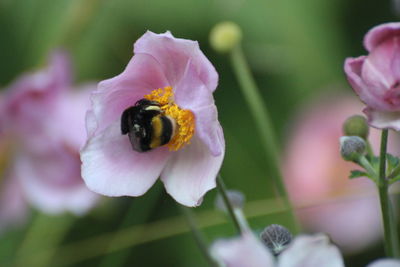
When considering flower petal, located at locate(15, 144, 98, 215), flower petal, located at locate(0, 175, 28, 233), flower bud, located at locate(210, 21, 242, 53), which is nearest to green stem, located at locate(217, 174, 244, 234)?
flower bud, located at locate(210, 21, 242, 53)

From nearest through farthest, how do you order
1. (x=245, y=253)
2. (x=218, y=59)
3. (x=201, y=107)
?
(x=245, y=253)
(x=201, y=107)
(x=218, y=59)

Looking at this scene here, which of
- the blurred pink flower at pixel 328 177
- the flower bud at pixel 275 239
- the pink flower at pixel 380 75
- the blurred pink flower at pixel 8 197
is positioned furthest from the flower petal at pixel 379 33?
the blurred pink flower at pixel 8 197

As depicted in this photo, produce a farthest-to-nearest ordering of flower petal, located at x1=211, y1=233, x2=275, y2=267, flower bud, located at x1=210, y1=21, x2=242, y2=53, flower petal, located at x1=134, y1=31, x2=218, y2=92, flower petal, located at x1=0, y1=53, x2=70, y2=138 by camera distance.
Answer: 1. flower petal, located at x1=0, y1=53, x2=70, y2=138
2. flower bud, located at x1=210, y1=21, x2=242, y2=53
3. flower petal, located at x1=134, y1=31, x2=218, y2=92
4. flower petal, located at x1=211, y1=233, x2=275, y2=267

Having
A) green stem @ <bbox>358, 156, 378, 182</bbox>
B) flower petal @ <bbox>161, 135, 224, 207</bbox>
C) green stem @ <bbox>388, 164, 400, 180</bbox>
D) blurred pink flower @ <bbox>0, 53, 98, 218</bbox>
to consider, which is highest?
flower petal @ <bbox>161, 135, 224, 207</bbox>

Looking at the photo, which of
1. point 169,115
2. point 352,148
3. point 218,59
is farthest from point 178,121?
point 218,59

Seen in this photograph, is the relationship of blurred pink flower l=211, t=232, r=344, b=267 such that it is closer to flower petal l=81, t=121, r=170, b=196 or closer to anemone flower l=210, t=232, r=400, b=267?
anemone flower l=210, t=232, r=400, b=267

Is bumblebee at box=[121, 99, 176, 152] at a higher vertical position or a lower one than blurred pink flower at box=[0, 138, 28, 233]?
higher

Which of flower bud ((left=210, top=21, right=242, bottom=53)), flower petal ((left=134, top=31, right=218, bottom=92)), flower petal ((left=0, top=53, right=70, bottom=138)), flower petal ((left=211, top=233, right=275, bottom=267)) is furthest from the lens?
flower petal ((left=0, top=53, right=70, bottom=138))

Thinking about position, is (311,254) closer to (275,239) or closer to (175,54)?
(275,239)

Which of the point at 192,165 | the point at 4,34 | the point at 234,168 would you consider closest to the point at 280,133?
the point at 234,168

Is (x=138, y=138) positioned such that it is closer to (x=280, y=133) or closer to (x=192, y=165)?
(x=192, y=165)
